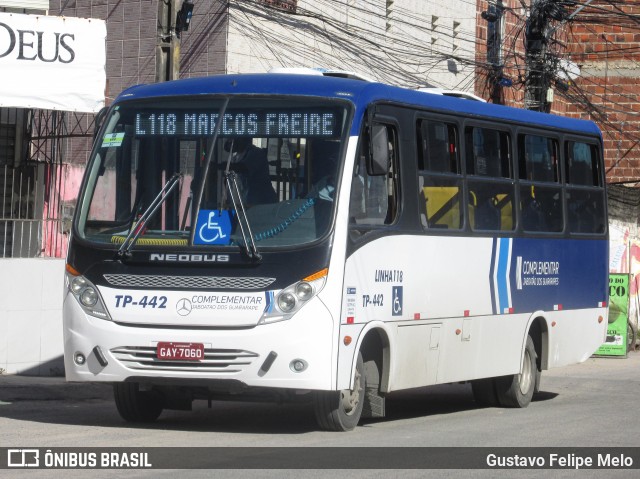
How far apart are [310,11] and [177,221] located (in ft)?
42.5

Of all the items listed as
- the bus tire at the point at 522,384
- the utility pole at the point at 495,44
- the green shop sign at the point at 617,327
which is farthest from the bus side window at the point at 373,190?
the utility pole at the point at 495,44

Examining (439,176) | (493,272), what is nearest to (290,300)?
(439,176)

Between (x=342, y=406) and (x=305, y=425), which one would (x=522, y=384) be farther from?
(x=342, y=406)

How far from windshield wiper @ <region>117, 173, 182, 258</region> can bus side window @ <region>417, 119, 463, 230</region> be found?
2.30 metres

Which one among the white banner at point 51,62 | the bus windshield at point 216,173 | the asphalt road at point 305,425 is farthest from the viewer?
the white banner at point 51,62

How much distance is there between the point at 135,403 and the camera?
1181cm

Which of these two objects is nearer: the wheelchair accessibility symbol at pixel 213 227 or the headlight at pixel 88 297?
the wheelchair accessibility symbol at pixel 213 227

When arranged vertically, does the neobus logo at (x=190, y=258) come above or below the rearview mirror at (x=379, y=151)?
below

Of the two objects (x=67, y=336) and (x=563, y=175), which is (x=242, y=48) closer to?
(x=563, y=175)

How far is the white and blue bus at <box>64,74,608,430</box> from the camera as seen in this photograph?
422 inches

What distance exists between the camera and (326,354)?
10680mm

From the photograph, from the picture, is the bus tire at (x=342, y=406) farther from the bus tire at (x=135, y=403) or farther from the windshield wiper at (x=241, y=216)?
the bus tire at (x=135, y=403)

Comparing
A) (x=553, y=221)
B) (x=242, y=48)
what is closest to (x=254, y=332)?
(x=553, y=221)

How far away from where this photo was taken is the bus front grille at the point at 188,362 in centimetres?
1070
